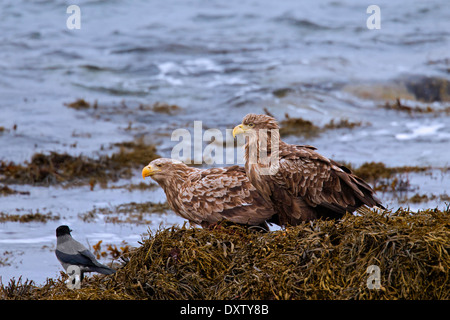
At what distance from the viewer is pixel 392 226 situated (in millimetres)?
5395

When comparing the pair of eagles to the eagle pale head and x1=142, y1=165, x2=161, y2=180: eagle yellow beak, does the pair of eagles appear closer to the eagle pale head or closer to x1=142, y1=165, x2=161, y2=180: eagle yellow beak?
the eagle pale head

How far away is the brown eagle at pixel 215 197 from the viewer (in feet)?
23.0

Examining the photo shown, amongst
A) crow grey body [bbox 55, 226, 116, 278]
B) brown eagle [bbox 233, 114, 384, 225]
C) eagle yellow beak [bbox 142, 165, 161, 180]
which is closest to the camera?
crow grey body [bbox 55, 226, 116, 278]

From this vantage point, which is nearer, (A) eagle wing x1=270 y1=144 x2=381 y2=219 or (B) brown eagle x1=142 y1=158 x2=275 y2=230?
(A) eagle wing x1=270 y1=144 x2=381 y2=219

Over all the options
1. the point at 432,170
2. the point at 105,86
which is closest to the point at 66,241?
the point at 432,170

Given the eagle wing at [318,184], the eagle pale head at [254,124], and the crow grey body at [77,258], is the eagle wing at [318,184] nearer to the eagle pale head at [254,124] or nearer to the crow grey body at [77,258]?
the eagle pale head at [254,124]

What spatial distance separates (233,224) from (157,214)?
3.20m

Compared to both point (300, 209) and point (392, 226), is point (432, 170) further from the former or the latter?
point (392, 226)

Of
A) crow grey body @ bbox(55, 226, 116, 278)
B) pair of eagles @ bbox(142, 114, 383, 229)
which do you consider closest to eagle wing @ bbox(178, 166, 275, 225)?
pair of eagles @ bbox(142, 114, 383, 229)

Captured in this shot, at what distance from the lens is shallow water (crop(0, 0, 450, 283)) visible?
36.2 ft

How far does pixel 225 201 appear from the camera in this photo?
7090mm

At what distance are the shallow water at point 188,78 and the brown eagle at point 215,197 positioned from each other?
4.60 ft

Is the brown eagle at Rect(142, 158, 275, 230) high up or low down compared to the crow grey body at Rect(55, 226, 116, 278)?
up

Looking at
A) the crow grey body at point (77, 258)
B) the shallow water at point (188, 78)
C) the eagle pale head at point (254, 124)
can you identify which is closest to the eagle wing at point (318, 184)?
the eagle pale head at point (254, 124)
